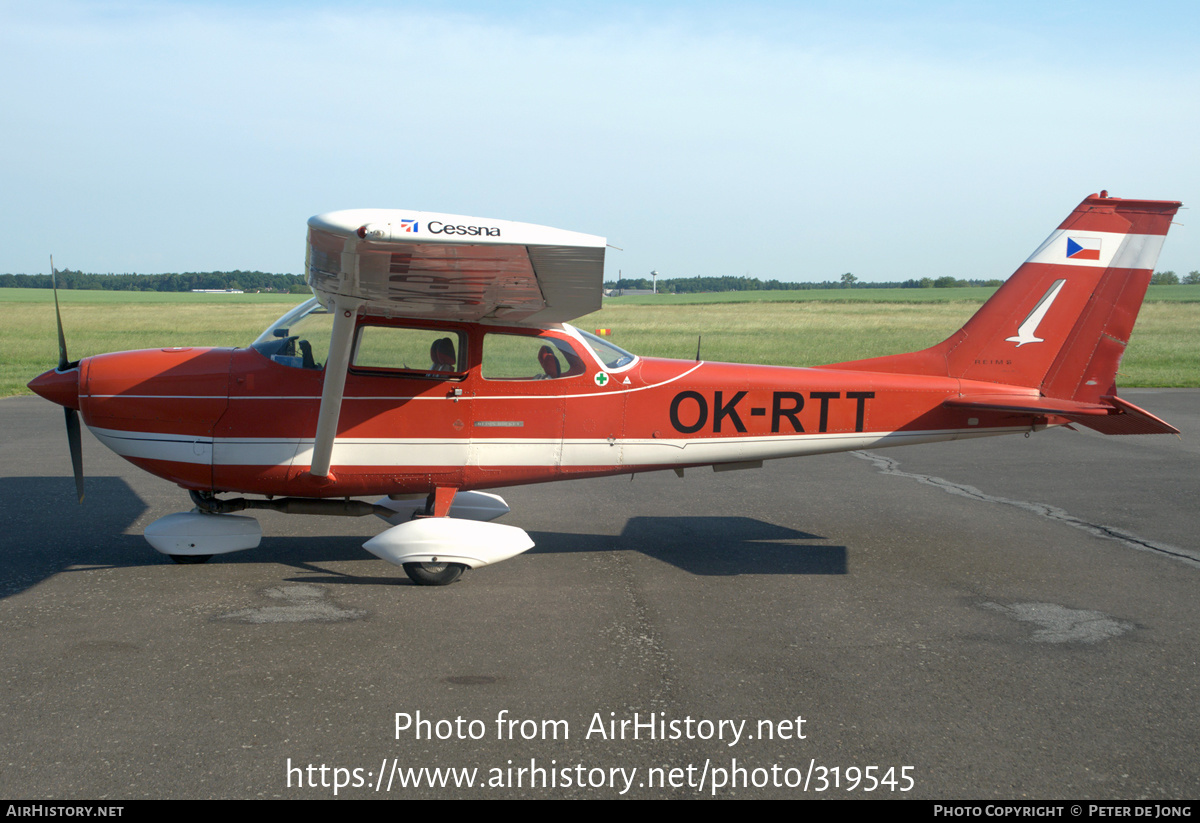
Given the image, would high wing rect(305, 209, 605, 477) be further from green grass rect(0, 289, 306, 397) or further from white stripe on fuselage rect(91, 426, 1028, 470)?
green grass rect(0, 289, 306, 397)

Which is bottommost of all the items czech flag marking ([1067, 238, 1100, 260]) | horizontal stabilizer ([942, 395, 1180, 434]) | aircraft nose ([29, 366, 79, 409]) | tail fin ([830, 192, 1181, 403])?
aircraft nose ([29, 366, 79, 409])

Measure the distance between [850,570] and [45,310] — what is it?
196ft

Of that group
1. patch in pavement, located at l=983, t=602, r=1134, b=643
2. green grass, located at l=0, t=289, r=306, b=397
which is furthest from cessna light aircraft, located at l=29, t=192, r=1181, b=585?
green grass, located at l=0, t=289, r=306, b=397

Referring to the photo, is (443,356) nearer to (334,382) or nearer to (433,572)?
(334,382)

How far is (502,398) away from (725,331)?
36.5 meters

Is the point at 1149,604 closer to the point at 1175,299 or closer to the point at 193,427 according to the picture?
the point at 193,427

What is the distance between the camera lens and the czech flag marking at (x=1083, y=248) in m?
6.82

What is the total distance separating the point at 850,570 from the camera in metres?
6.19

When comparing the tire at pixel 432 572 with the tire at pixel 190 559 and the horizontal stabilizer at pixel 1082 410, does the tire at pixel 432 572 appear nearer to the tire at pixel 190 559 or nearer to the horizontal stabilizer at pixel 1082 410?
the tire at pixel 190 559

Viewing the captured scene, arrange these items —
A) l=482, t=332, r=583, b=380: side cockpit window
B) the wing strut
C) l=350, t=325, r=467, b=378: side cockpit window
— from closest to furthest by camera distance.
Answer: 1. the wing strut
2. l=350, t=325, r=467, b=378: side cockpit window
3. l=482, t=332, r=583, b=380: side cockpit window

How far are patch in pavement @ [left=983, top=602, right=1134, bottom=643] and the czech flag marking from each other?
9.91 feet

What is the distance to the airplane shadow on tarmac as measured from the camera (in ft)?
20.2

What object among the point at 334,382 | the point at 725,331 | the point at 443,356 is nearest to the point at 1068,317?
the point at 443,356

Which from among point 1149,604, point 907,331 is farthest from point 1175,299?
point 1149,604
